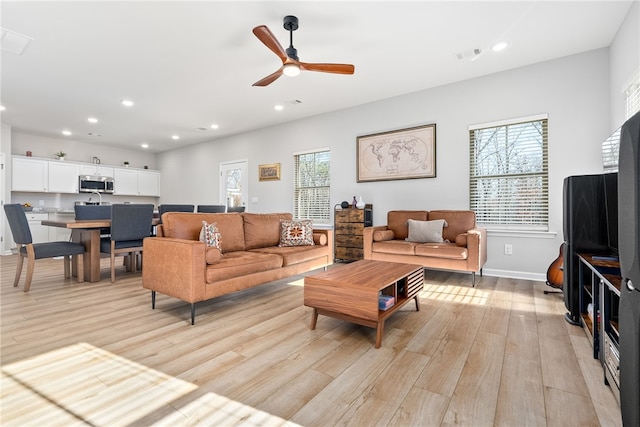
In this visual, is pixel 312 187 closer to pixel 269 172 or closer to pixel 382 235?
pixel 269 172

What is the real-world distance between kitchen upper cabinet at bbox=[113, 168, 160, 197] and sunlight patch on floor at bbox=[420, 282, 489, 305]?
8.25 metres

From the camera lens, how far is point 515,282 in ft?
12.0

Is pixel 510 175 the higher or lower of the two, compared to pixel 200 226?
higher

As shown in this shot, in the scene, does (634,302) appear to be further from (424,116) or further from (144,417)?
(424,116)

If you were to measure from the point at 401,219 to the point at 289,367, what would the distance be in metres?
3.13

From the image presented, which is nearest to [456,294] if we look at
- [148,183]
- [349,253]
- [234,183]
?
[349,253]

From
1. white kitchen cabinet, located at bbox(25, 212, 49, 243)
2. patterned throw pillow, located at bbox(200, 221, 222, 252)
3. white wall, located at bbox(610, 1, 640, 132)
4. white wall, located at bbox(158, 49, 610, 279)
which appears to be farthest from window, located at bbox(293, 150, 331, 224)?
white kitchen cabinet, located at bbox(25, 212, 49, 243)

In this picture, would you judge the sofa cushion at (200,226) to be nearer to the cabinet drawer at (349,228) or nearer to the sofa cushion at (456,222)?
the cabinet drawer at (349,228)

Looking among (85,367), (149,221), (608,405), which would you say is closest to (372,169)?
(149,221)

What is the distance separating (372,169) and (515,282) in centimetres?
258

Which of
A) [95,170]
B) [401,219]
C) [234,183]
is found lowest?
[401,219]

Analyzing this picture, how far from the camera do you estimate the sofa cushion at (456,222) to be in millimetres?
3895

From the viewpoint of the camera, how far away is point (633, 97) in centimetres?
273

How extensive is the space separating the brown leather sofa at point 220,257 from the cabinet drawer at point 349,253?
0.91m
